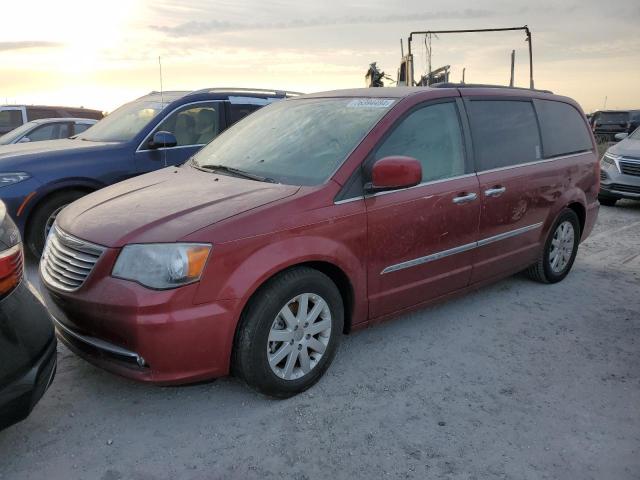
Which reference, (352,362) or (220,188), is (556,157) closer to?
(352,362)

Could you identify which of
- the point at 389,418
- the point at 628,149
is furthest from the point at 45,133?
the point at 628,149

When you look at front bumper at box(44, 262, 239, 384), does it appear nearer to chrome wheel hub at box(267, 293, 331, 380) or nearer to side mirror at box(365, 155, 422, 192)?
chrome wheel hub at box(267, 293, 331, 380)

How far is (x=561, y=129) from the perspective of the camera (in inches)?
199

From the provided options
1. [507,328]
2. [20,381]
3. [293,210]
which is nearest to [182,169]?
[293,210]

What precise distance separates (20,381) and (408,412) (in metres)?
1.87

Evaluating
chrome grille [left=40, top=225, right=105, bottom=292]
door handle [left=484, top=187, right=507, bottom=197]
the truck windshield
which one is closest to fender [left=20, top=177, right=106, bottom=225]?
chrome grille [left=40, top=225, right=105, bottom=292]

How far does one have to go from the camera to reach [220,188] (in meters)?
3.35

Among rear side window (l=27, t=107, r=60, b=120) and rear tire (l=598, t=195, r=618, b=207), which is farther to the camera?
rear side window (l=27, t=107, r=60, b=120)

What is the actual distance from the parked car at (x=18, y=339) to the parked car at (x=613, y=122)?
22035mm

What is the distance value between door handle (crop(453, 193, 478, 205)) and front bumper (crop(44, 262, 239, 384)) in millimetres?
1808

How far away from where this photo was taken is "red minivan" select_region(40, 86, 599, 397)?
2.74m

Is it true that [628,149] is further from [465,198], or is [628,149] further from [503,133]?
[465,198]

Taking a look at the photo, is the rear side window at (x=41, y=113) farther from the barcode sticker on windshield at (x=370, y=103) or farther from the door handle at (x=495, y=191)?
the door handle at (x=495, y=191)

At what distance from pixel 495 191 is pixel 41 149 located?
14.8ft
